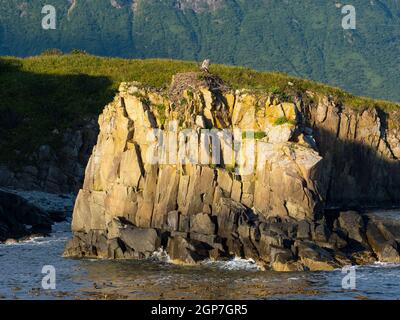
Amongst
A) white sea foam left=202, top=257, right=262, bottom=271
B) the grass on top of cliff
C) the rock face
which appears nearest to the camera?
white sea foam left=202, top=257, right=262, bottom=271

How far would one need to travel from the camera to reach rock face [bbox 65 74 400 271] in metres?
58.7

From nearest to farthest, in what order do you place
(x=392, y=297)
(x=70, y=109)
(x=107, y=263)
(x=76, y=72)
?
1. (x=392, y=297)
2. (x=107, y=263)
3. (x=70, y=109)
4. (x=76, y=72)

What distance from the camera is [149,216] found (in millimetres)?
64375

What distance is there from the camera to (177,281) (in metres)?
51.7

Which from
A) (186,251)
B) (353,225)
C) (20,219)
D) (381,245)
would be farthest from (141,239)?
(20,219)

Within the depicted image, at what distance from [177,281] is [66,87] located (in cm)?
5957

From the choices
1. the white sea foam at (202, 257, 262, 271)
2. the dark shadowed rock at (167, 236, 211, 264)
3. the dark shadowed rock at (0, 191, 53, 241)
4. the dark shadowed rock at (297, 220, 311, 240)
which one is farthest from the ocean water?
the dark shadowed rock at (0, 191, 53, 241)

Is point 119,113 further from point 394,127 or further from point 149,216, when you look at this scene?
point 394,127

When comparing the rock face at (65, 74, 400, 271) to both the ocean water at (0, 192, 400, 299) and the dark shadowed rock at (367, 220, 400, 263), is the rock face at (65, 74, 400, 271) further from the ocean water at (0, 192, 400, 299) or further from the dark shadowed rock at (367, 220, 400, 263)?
the ocean water at (0, 192, 400, 299)

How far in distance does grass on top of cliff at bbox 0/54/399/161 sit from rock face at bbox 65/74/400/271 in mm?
21851

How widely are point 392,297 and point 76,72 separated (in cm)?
7035

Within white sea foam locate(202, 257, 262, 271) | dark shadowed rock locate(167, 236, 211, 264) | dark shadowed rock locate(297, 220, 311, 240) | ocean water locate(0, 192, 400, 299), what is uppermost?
dark shadowed rock locate(297, 220, 311, 240)

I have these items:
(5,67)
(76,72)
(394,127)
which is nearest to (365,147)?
(394,127)

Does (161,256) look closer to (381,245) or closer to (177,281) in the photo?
(177,281)
